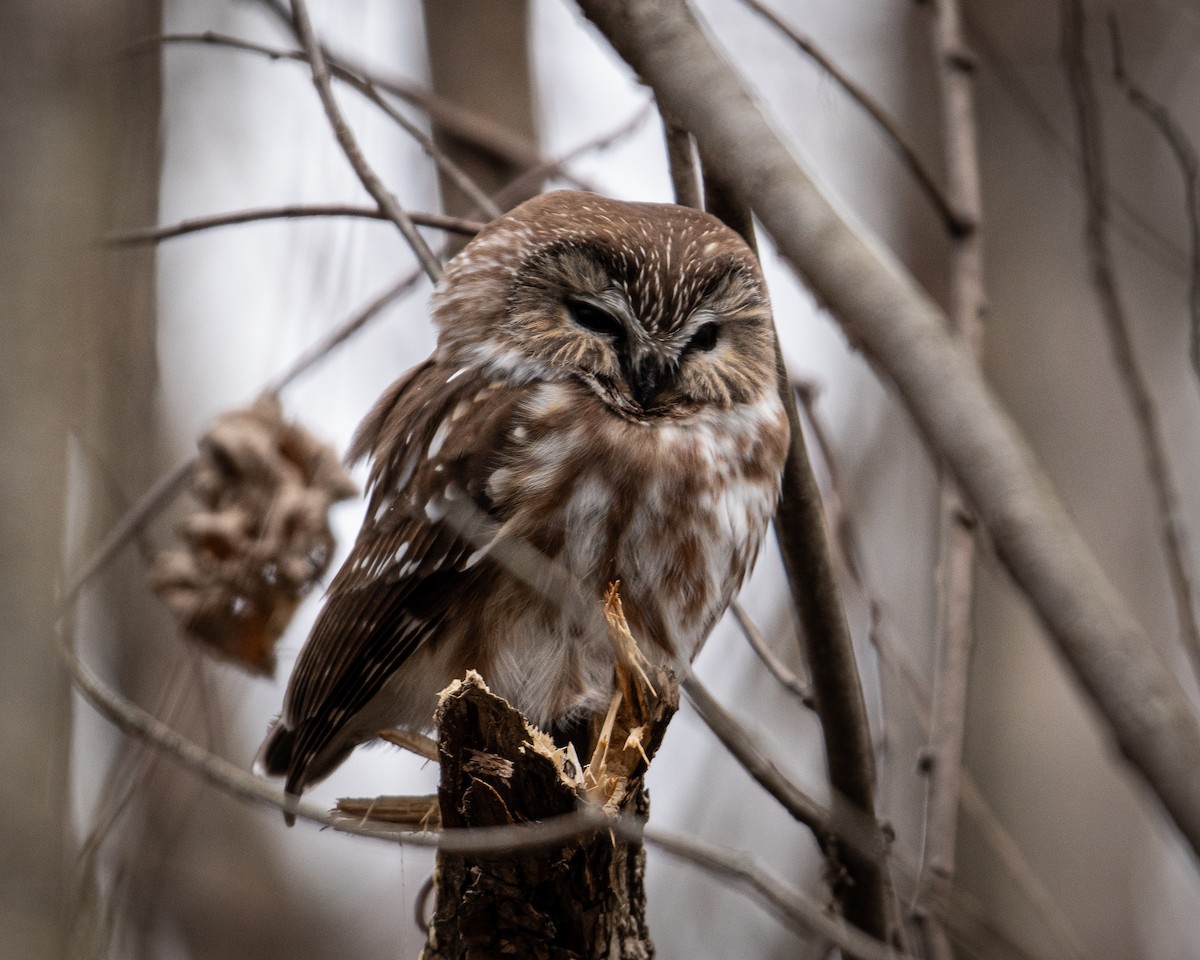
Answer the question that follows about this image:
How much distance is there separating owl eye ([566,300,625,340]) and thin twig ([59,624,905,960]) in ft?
4.30

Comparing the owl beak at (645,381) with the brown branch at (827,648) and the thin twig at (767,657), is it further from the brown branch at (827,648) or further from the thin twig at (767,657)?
the thin twig at (767,657)

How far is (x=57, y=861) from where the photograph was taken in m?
1.85

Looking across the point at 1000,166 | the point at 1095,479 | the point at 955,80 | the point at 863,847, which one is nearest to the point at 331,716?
the point at 863,847

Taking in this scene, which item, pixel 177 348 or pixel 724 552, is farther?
pixel 177 348

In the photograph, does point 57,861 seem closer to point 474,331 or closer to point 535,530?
point 535,530

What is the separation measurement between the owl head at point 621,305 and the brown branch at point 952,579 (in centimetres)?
54

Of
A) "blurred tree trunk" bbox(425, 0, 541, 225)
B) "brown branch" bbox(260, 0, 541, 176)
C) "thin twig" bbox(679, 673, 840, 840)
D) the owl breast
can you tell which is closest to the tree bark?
"thin twig" bbox(679, 673, 840, 840)

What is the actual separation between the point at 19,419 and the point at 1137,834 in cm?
746

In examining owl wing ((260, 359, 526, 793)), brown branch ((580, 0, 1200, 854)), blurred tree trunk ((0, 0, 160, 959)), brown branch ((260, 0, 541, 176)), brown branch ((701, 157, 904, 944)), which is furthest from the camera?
brown branch ((260, 0, 541, 176))

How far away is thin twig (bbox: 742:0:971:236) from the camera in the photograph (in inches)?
129

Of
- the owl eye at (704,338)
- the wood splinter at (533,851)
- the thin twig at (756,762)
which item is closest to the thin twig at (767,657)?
the thin twig at (756,762)

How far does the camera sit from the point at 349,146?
311cm

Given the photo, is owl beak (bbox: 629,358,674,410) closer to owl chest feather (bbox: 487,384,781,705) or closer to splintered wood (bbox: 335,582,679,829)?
owl chest feather (bbox: 487,384,781,705)

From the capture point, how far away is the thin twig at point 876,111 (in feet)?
10.7
